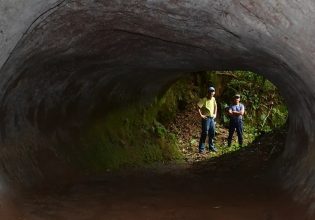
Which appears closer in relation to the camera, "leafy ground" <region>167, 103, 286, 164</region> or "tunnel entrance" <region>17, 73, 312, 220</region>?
"tunnel entrance" <region>17, 73, 312, 220</region>

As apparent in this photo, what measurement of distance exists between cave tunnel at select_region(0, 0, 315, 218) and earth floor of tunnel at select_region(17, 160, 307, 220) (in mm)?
309

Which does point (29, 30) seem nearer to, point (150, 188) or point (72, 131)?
point (150, 188)

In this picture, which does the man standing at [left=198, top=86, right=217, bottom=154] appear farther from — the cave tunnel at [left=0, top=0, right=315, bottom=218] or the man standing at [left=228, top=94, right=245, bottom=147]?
the cave tunnel at [left=0, top=0, right=315, bottom=218]

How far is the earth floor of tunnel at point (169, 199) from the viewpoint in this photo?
518cm

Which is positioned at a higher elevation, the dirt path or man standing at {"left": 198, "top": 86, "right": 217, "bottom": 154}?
man standing at {"left": 198, "top": 86, "right": 217, "bottom": 154}

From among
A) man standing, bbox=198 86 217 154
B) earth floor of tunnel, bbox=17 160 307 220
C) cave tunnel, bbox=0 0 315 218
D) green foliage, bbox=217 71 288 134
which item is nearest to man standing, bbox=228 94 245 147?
man standing, bbox=198 86 217 154

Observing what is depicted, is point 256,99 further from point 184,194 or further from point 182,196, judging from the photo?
point 182,196

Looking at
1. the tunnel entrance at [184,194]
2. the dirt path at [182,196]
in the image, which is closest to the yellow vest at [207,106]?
the tunnel entrance at [184,194]

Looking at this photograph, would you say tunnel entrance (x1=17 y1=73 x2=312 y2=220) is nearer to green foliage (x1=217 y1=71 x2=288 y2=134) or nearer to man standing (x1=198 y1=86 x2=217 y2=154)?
man standing (x1=198 y1=86 x2=217 y2=154)

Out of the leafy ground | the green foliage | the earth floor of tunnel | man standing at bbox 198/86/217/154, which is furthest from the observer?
the green foliage

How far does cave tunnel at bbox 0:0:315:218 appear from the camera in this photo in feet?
13.1

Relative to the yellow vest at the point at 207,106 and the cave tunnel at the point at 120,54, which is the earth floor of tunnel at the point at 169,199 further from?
the yellow vest at the point at 207,106

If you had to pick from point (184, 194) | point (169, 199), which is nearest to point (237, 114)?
point (184, 194)

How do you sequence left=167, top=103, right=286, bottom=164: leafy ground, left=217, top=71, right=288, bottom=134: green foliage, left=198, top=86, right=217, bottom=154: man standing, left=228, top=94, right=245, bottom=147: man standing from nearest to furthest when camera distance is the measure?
left=198, top=86, right=217, bottom=154: man standing
left=228, top=94, right=245, bottom=147: man standing
left=167, top=103, right=286, bottom=164: leafy ground
left=217, top=71, right=288, bottom=134: green foliage
